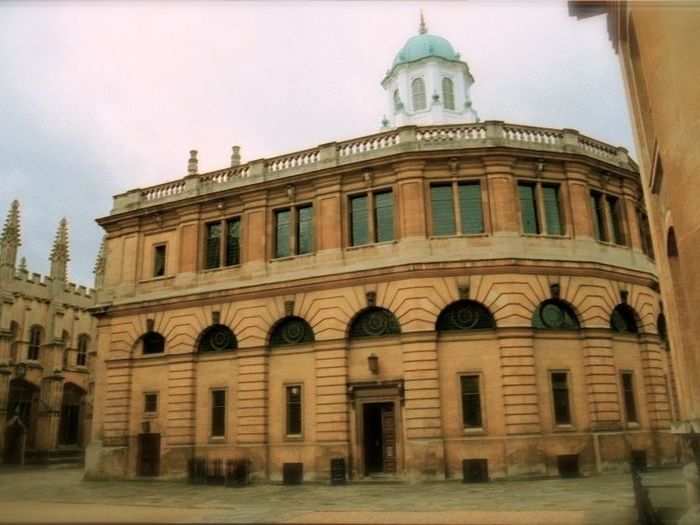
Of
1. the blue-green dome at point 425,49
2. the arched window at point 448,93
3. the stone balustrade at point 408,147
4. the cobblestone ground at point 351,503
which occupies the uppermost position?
the blue-green dome at point 425,49

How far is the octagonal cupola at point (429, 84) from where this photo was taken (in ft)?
166

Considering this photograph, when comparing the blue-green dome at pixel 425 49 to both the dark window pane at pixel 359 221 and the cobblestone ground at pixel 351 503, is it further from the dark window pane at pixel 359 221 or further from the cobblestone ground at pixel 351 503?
the cobblestone ground at pixel 351 503

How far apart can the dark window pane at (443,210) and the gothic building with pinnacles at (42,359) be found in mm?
30271

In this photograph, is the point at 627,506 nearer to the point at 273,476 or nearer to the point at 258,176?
the point at 273,476

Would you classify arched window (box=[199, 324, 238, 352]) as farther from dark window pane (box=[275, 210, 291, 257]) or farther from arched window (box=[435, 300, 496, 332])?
arched window (box=[435, 300, 496, 332])

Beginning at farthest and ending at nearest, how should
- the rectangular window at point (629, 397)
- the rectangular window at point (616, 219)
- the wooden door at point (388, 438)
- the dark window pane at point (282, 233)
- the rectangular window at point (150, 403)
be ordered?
the rectangular window at point (150, 403), the dark window pane at point (282, 233), the rectangular window at point (616, 219), the rectangular window at point (629, 397), the wooden door at point (388, 438)

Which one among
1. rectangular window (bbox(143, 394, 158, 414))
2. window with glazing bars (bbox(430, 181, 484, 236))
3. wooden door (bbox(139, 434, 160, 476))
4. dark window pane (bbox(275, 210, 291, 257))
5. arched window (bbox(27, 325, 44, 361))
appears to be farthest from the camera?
arched window (bbox(27, 325, 44, 361))

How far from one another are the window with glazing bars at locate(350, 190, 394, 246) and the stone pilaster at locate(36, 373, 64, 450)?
33.7 m

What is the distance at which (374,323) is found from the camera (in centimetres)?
2417

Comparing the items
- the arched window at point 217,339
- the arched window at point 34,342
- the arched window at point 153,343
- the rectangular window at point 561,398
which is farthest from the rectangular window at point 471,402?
the arched window at point 34,342

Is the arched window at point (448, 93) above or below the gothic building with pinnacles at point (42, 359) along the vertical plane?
above

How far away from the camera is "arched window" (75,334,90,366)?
174 ft

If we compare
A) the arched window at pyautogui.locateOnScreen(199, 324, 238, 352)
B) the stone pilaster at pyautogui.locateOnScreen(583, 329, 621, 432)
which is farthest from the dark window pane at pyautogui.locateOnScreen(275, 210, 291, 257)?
the stone pilaster at pyautogui.locateOnScreen(583, 329, 621, 432)

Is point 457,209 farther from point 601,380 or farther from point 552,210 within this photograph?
point 601,380
